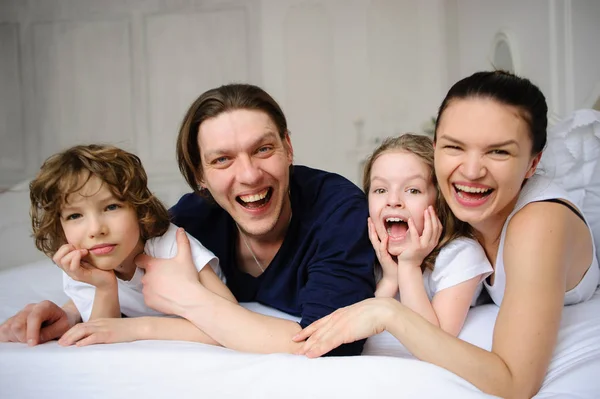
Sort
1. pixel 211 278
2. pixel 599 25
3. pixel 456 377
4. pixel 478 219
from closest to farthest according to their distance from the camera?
A: 1. pixel 456 377
2. pixel 478 219
3. pixel 211 278
4. pixel 599 25

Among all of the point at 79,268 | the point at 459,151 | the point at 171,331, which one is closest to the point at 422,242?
the point at 459,151

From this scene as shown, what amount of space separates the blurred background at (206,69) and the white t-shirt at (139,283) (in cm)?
281

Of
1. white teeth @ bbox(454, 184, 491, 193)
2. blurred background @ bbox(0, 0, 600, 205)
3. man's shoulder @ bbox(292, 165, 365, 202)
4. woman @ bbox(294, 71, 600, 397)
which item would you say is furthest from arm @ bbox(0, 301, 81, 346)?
blurred background @ bbox(0, 0, 600, 205)

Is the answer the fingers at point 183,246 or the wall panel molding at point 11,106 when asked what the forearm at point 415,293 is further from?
the wall panel molding at point 11,106

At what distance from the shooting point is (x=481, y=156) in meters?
1.50

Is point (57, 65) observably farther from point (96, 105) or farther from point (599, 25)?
A: point (599, 25)

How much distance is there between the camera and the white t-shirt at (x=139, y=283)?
6.02 feet

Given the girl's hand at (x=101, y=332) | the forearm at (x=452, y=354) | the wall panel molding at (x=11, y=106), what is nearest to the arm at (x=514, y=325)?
the forearm at (x=452, y=354)

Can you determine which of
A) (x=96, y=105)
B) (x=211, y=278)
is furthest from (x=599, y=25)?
(x=96, y=105)

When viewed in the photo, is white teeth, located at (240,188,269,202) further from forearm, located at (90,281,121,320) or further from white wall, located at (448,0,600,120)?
white wall, located at (448,0,600,120)

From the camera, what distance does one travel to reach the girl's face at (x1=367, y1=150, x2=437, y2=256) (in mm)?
1763

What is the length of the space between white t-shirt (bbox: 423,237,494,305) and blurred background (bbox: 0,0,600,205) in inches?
115

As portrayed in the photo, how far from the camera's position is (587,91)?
2924 millimetres

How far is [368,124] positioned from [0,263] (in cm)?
275
